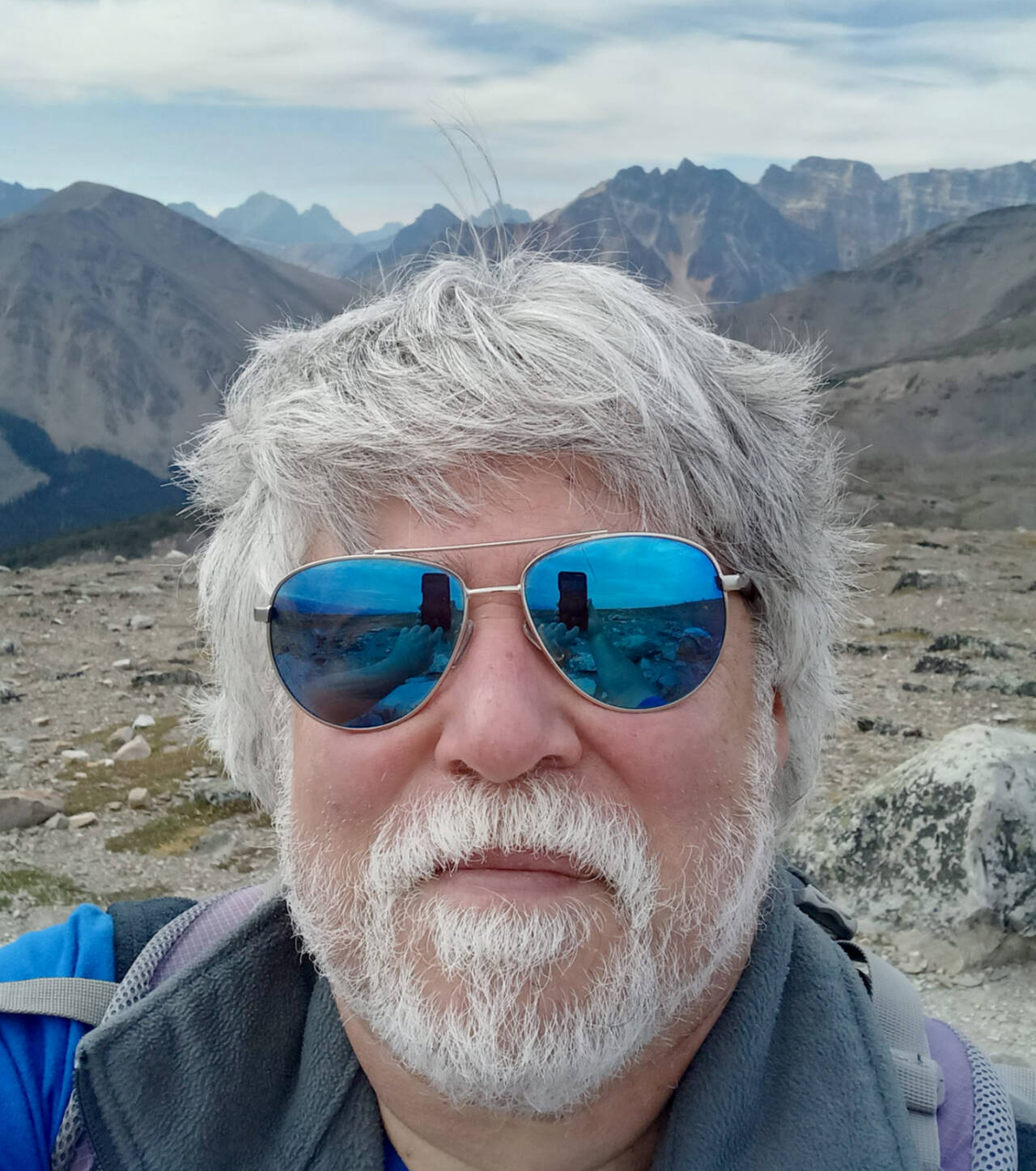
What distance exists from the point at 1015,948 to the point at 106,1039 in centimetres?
495

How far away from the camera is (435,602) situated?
66.6 inches

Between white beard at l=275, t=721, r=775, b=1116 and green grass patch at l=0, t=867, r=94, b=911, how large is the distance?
5.82 metres

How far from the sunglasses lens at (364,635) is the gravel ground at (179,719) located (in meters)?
1.35

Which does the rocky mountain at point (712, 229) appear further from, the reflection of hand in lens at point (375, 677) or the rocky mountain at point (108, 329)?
the reflection of hand in lens at point (375, 677)

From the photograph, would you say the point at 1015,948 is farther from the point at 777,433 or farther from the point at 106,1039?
the point at 106,1039

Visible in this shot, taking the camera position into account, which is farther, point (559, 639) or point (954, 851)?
point (954, 851)

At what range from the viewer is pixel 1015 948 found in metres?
4.93

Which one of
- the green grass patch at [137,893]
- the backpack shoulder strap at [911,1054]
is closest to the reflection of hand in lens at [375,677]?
the backpack shoulder strap at [911,1054]

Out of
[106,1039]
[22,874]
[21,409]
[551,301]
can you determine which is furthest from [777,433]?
[21,409]

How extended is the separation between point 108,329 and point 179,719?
54140mm

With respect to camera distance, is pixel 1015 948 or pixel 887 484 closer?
pixel 1015 948

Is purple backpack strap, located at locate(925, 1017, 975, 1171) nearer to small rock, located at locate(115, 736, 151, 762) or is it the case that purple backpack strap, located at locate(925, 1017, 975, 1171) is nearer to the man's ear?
the man's ear

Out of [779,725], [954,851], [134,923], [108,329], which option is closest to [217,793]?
[954,851]

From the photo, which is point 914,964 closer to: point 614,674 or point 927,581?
point 614,674
